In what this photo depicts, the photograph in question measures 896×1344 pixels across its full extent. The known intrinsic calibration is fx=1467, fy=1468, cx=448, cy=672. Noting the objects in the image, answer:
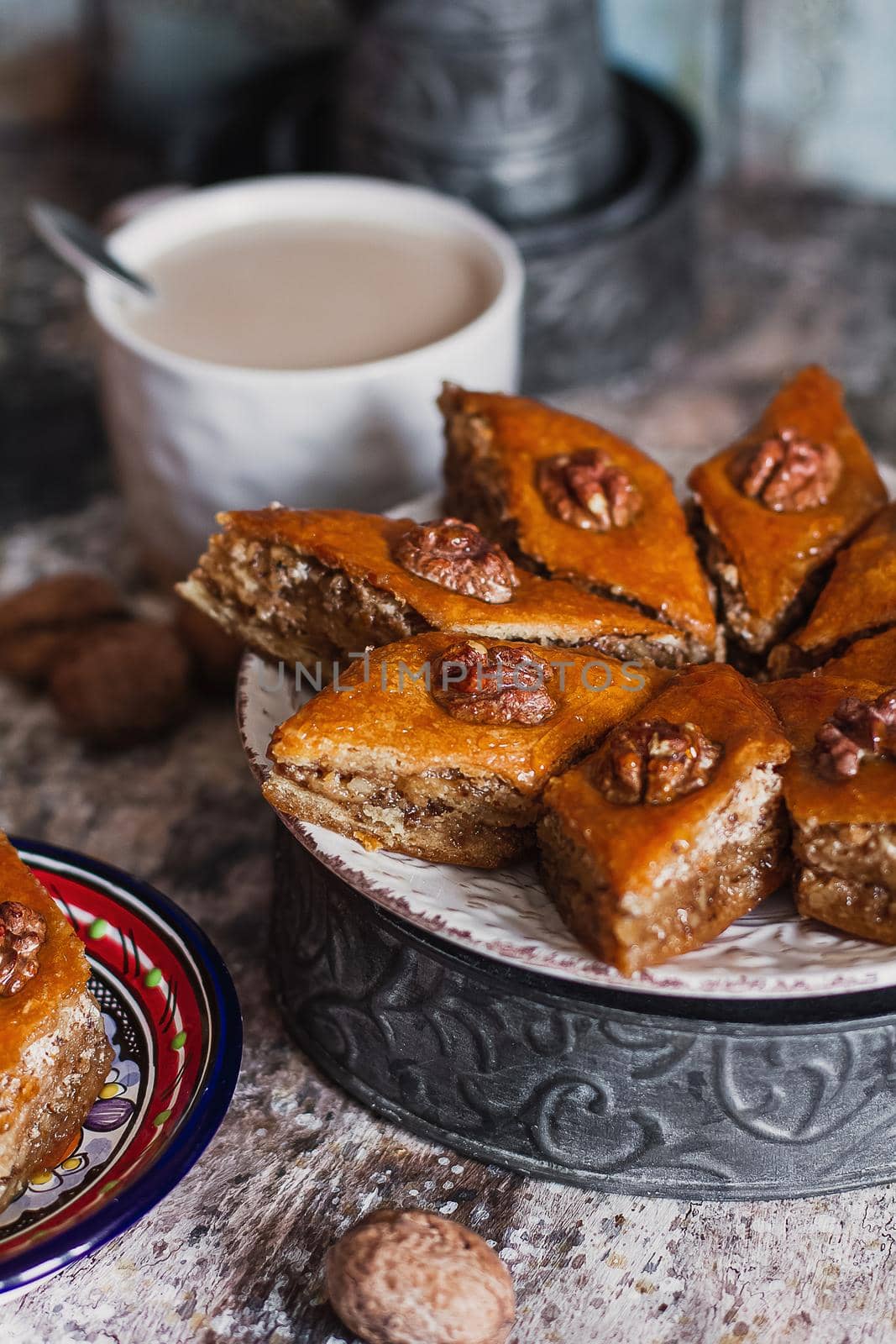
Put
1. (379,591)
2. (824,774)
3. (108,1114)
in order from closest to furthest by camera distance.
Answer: (824,774) → (108,1114) → (379,591)

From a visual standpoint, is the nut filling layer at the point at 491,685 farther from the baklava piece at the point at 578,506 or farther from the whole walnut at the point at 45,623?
the whole walnut at the point at 45,623

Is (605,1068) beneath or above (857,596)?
beneath

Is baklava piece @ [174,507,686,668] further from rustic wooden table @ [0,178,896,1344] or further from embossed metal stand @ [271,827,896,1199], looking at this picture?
rustic wooden table @ [0,178,896,1344]

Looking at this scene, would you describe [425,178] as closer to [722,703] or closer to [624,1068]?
[722,703]

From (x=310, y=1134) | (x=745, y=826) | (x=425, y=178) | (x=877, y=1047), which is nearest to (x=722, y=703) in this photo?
(x=745, y=826)

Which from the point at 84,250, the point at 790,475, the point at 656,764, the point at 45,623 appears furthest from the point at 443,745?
the point at 84,250

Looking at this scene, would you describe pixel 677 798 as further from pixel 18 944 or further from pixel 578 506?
pixel 18 944
